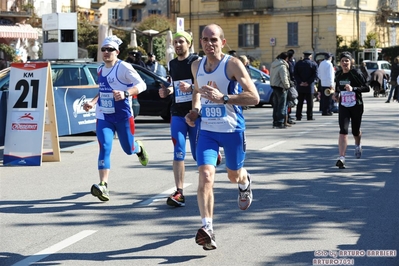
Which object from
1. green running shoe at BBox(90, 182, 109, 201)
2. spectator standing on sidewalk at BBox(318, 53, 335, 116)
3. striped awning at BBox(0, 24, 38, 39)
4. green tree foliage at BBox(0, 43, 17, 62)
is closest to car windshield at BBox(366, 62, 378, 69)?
striped awning at BBox(0, 24, 38, 39)

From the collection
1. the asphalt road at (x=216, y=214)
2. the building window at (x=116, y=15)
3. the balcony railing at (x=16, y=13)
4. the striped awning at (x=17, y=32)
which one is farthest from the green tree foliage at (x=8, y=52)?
the building window at (x=116, y=15)

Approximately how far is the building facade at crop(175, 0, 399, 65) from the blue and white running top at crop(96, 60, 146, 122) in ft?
177

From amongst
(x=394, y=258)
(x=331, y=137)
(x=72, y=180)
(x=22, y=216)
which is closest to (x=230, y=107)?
(x=394, y=258)

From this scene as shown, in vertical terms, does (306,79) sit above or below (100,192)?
above

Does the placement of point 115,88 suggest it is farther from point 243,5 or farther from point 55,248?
point 243,5

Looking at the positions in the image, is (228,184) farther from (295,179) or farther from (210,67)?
(210,67)

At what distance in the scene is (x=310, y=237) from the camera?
7.47 m

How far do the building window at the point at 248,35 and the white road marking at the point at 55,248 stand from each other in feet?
199

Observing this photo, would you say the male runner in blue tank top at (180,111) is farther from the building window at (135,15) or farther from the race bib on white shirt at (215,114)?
the building window at (135,15)

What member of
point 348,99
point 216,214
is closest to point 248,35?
point 348,99

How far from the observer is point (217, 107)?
7203 millimetres

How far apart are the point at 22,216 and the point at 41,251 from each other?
1.71 meters

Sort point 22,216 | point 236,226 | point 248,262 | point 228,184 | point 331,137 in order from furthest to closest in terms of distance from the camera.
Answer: point 331,137 < point 228,184 < point 22,216 < point 236,226 < point 248,262

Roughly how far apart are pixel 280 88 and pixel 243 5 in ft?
162
